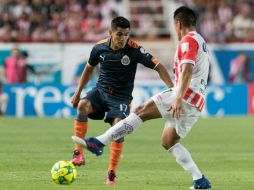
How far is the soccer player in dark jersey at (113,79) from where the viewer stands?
35.1 feet

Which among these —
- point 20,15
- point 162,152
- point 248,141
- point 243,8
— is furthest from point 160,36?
point 162,152

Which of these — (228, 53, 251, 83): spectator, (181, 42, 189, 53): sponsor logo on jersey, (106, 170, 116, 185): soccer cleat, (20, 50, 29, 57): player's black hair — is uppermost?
(181, 42, 189, 53): sponsor logo on jersey

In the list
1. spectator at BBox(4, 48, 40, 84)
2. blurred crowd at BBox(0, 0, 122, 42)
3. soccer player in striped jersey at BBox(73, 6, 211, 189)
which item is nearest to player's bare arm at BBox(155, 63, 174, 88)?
soccer player in striped jersey at BBox(73, 6, 211, 189)

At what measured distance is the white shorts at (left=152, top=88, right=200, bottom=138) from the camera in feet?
31.0

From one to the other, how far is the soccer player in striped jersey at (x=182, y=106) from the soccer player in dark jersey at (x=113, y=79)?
996mm

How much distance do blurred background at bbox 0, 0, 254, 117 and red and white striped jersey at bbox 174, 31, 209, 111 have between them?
16.0 m

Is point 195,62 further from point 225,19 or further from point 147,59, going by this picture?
point 225,19

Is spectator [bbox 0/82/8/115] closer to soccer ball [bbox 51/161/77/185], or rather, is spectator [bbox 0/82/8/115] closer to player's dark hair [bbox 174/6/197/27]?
soccer ball [bbox 51/161/77/185]

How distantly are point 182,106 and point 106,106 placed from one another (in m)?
1.97

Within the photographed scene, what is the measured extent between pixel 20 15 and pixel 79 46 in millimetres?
2279

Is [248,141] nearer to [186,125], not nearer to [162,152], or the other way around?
[162,152]

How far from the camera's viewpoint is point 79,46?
91.4ft

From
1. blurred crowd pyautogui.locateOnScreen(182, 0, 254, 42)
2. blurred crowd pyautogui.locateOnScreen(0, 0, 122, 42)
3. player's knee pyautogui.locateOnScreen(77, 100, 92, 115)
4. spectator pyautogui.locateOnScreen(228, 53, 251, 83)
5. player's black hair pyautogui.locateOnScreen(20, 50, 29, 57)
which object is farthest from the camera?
blurred crowd pyautogui.locateOnScreen(182, 0, 254, 42)

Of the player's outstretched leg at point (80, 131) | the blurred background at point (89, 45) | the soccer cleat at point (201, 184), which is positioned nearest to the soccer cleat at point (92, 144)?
the soccer cleat at point (201, 184)
